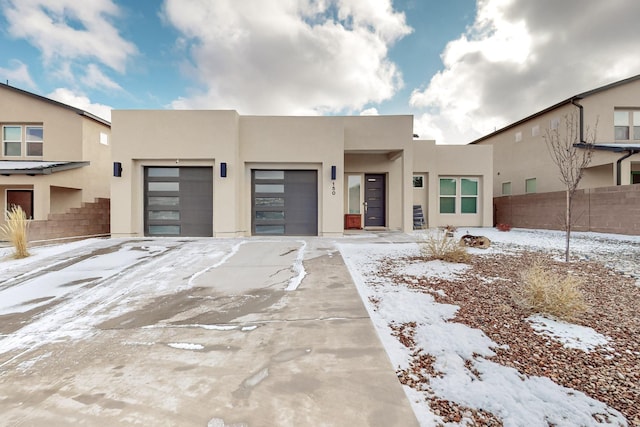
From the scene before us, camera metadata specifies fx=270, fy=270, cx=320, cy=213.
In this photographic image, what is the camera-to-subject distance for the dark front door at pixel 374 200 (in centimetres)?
1202

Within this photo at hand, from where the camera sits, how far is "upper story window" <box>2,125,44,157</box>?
11.6m

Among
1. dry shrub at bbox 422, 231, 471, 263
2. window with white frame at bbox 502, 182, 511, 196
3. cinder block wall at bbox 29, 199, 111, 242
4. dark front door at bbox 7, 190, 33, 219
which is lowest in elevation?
dry shrub at bbox 422, 231, 471, 263

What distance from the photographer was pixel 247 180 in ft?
31.3

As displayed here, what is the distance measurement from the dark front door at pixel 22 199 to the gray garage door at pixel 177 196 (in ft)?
21.7

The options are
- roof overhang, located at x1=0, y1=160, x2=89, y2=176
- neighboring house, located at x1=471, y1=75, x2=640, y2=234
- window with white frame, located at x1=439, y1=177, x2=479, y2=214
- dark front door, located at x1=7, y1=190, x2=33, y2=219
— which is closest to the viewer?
roof overhang, located at x1=0, y1=160, x2=89, y2=176

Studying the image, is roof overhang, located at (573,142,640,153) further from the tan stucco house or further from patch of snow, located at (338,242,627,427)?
patch of snow, located at (338,242,627,427)

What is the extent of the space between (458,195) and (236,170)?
10398 mm

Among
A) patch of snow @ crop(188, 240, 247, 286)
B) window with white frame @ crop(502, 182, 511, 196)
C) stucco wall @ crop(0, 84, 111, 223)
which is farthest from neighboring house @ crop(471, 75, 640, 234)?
stucco wall @ crop(0, 84, 111, 223)

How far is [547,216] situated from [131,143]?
54.1 ft

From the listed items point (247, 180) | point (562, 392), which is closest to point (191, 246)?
point (247, 180)

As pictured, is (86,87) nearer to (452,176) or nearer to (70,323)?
(70,323)

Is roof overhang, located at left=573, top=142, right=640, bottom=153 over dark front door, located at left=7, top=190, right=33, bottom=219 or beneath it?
over

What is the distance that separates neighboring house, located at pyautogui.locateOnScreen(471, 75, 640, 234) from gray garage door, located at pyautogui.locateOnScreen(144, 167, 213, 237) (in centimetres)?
1379

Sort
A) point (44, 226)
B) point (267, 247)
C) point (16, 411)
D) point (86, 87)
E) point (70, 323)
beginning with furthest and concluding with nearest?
point (86, 87)
point (44, 226)
point (267, 247)
point (70, 323)
point (16, 411)
